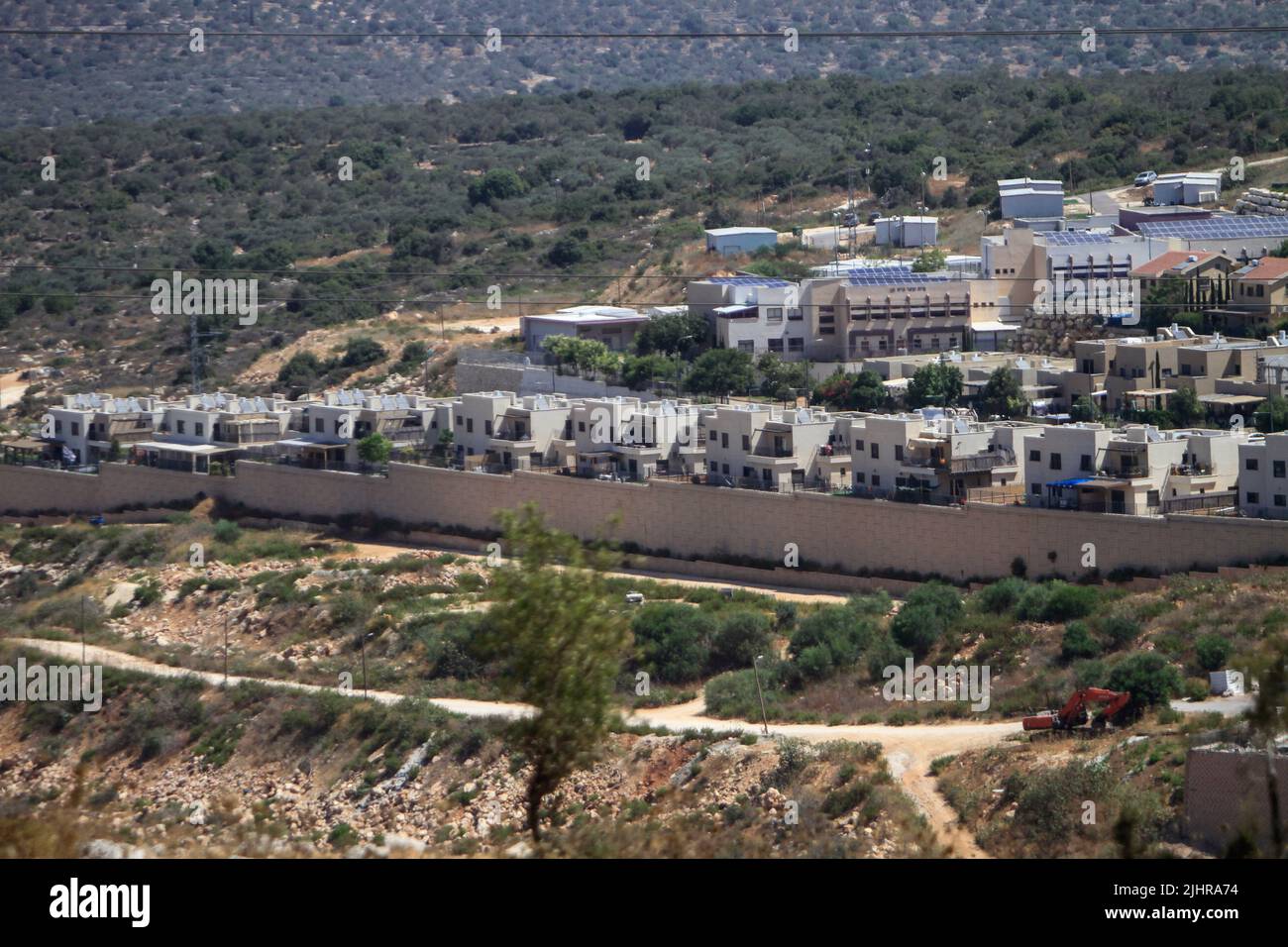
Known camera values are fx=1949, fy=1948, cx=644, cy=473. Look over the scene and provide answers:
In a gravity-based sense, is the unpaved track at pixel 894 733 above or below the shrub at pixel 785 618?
below

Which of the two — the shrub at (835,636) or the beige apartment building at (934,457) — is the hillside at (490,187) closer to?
the beige apartment building at (934,457)

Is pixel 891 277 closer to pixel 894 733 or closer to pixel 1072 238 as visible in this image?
pixel 1072 238

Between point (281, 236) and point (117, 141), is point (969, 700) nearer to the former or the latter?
point (281, 236)

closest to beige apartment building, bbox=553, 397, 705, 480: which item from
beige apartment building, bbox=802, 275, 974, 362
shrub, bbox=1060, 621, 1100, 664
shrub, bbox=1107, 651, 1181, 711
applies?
beige apartment building, bbox=802, 275, 974, 362

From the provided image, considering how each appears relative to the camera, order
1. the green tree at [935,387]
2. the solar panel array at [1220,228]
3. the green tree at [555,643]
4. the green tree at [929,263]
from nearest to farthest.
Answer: the green tree at [555,643] < the green tree at [935,387] < the solar panel array at [1220,228] < the green tree at [929,263]

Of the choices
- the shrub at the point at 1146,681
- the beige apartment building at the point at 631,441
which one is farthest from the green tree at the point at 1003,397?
the shrub at the point at 1146,681

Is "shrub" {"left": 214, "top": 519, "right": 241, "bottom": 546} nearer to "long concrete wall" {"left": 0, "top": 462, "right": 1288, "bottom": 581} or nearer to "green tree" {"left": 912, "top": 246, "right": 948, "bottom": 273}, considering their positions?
"long concrete wall" {"left": 0, "top": 462, "right": 1288, "bottom": 581}

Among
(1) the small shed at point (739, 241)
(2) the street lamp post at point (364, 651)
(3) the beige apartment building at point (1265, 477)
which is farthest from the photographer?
(1) the small shed at point (739, 241)

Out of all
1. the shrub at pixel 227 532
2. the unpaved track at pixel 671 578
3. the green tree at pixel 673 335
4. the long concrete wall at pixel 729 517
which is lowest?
the unpaved track at pixel 671 578
